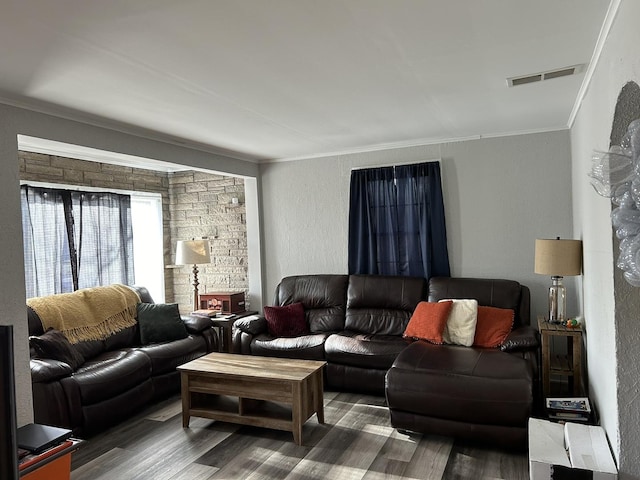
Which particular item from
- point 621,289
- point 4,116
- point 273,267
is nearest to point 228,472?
point 621,289

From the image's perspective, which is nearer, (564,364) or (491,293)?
(564,364)

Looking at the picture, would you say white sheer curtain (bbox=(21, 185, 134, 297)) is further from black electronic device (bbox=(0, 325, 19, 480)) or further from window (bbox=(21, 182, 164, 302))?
black electronic device (bbox=(0, 325, 19, 480))

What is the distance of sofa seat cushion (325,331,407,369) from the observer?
4.02 meters

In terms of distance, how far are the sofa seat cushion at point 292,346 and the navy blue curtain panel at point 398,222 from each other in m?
1.09

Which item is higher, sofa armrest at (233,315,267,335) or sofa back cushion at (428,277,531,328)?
sofa back cushion at (428,277,531,328)

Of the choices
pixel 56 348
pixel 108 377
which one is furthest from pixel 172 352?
pixel 56 348

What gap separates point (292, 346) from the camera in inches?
173

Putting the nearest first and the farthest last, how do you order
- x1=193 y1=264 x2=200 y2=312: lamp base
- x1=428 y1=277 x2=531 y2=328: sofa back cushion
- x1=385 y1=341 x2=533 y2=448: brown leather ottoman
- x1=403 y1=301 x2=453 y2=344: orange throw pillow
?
1. x1=385 y1=341 x2=533 y2=448: brown leather ottoman
2. x1=403 y1=301 x2=453 y2=344: orange throw pillow
3. x1=428 y1=277 x2=531 y2=328: sofa back cushion
4. x1=193 y1=264 x2=200 y2=312: lamp base

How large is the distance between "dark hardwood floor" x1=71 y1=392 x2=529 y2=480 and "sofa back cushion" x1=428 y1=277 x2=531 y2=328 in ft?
4.56

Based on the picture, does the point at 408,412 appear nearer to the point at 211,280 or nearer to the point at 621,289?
the point at 621,289

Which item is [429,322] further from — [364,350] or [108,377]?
[108,377]

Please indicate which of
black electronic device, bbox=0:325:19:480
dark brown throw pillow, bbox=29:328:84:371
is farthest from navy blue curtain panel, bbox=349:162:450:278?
black electronic device, bbox=0:325:19:480

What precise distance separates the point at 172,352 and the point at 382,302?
83.2 inches

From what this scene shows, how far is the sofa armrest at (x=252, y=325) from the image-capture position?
182 inches
